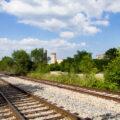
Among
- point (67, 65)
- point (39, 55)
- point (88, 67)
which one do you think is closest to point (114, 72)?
point (88, 67)

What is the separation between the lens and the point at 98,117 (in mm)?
5504

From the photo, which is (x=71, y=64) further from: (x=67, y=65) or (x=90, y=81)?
(x=90, y=81)

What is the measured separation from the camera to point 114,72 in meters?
12.4

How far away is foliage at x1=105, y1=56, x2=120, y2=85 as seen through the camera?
482 inches

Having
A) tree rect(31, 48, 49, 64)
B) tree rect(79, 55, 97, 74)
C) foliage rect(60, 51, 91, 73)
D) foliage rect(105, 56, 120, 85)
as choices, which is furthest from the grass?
tree rect(31, 48, 49, 64)

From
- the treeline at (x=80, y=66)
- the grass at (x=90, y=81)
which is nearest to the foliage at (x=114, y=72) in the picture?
the treeline at (x=80, y=66)

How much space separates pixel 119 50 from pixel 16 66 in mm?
28056

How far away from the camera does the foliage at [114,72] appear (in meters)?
12.2

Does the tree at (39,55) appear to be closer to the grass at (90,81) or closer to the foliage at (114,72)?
the grass at (90,81)

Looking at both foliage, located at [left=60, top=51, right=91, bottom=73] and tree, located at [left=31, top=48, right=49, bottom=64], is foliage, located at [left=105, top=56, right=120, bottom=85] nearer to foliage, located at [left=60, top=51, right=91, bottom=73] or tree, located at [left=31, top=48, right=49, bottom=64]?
foliage, located at [left=60, top=51, right=91, bottom=73]

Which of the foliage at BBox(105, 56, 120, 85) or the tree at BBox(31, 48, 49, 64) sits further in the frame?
the tree at BBox(31, 48, 49, 64)

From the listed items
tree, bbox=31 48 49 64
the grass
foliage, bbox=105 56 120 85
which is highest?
tree, bbox=31 48 49 64

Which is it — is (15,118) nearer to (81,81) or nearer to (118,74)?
(118,74)

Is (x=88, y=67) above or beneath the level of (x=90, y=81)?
above
